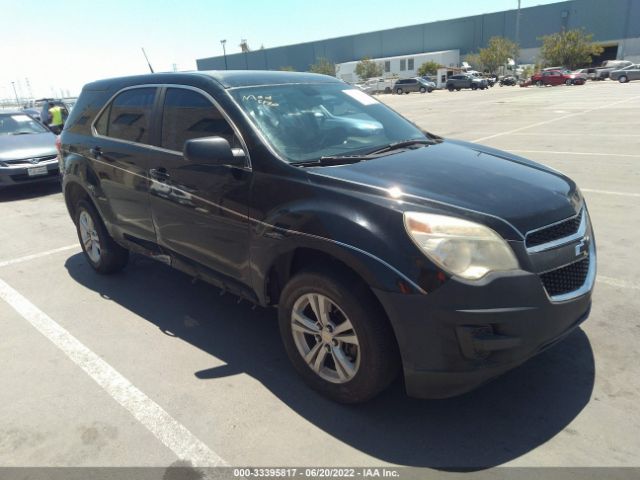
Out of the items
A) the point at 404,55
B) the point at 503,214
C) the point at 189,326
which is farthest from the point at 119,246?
the point at 404,55

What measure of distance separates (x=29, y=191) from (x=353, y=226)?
9.66m

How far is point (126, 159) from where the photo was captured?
4109 millimetres

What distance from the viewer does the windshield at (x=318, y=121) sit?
319 centimetres

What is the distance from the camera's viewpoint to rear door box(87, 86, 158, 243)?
397 centimetres

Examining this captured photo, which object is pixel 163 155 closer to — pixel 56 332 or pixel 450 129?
pixel 56 332

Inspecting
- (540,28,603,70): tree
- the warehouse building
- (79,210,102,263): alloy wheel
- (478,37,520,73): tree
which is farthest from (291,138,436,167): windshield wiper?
the warehouse building

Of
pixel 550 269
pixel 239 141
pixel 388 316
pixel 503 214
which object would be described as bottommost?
pixel 388 316

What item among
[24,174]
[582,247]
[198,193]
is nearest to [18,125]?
[24,174]

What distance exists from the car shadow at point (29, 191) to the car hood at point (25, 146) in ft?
2.40

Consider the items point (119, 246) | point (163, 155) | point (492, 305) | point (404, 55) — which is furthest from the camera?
point (404, 55)

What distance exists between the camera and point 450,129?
15305mm

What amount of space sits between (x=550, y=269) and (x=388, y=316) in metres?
0.83

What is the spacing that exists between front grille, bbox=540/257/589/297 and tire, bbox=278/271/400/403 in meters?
0.81

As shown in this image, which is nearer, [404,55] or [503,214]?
[503,214]
